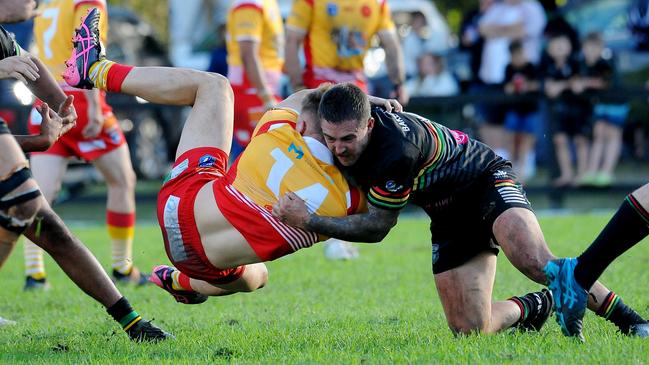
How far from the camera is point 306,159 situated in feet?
17.2

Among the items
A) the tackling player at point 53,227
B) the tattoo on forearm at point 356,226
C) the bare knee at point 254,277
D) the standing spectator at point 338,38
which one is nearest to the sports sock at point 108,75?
the tackling player at point 53,227

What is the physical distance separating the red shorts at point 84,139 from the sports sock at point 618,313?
14.0ft

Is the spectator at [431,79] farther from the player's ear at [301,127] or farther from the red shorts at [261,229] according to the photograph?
the red shorts at [261,229]

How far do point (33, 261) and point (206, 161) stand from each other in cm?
317

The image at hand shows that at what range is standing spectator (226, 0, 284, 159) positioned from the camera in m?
9.91

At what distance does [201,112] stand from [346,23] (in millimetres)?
4521

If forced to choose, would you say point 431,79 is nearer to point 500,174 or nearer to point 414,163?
point 500,174

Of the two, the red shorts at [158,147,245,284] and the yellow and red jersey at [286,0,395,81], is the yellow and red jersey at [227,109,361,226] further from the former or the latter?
the yellow and red jersey at [286,0,395,81]

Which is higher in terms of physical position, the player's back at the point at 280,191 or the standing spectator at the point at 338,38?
the player's back at the point at 280,191

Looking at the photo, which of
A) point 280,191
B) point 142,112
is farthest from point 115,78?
point 142,112

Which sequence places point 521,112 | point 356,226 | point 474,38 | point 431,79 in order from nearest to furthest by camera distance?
1. point 356,226
2. point 521,112
3. point 474,38
4. point 431,79

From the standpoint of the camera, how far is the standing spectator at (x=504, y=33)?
49.5 feet

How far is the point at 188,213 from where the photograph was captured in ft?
17.5

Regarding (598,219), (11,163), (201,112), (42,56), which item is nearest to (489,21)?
(598,219)
